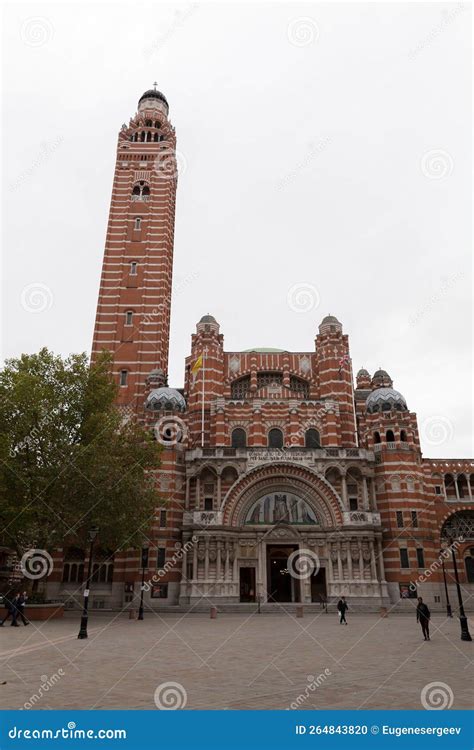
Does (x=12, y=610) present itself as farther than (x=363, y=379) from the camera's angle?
No

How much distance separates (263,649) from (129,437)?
1995 centimetres

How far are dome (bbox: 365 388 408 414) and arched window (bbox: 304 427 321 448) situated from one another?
224 inches

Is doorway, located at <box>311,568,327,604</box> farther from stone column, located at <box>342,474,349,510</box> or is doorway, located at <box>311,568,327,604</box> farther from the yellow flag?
the yellow flag

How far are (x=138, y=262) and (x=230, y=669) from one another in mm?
53061

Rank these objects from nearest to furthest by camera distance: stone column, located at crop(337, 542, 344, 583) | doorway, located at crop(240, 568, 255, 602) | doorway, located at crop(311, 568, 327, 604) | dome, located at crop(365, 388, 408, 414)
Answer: stone column, located at crop(337, 542, 344, 583), doorway, located at crop(311, 568, 327, 604), doorway, located at crop(240, 568, 255, 602), dome, located at crop(365, 388, 408, 414)

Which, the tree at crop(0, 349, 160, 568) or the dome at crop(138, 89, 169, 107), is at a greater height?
the dome at crop(138, 89, 169, 107)

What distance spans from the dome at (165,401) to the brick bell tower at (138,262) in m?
3.54

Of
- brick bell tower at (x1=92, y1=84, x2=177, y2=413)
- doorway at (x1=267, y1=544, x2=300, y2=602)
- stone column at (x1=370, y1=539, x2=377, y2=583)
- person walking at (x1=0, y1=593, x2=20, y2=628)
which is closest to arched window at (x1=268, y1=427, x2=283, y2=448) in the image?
doorway at (x1=267, y1=544, x2=300, y2=602)

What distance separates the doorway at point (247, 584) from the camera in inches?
1635

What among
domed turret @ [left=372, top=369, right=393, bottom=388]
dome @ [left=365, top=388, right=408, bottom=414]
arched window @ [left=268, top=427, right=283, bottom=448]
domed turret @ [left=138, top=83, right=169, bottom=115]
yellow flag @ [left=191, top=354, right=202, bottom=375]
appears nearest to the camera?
dome @ [left=365, top=388, right=408, bottom=414]

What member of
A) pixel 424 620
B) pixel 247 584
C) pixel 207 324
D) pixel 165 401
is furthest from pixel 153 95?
pixel 424 620

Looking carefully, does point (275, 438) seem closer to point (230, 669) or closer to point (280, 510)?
point (280, 510)

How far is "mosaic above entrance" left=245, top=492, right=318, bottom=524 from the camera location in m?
43.3

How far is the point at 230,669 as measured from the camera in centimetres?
1209
